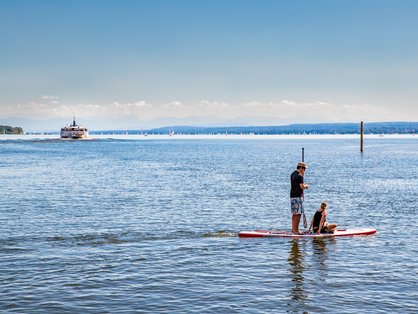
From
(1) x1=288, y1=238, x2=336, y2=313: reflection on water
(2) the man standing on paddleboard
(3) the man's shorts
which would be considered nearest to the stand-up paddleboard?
(1) x1=288, y1=238, x2=336, y2=313: reflection on water

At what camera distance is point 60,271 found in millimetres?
17953

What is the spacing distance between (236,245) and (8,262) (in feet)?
28.4

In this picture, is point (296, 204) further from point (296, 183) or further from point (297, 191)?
point (296, 183)

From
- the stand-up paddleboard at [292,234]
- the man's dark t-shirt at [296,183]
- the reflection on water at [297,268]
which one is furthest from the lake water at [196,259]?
the man's dark t-shirt at [296,183]

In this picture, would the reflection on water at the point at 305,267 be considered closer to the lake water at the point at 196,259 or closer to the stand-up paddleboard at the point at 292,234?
the lake water at the point at 196,259

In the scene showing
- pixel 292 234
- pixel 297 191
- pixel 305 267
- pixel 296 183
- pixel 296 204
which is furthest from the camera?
pixel 292 234

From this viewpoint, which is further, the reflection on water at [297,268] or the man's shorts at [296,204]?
the man's shorts at [296,204]

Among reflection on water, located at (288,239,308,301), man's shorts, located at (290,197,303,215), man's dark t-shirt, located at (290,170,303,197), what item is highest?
man's dark t-shirt, located at (290,170,303,197)

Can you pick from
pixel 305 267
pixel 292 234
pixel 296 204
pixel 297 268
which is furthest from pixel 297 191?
pixel 297 268

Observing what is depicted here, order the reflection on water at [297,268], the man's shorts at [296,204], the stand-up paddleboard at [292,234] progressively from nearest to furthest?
the reflection on water at [297,268] → the man's shorts at [296,204] → the stand-up paddleboard at [292,234]

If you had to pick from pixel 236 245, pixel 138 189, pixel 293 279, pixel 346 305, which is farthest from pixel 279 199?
pixel 346 305

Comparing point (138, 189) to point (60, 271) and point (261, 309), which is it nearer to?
point (60, 271)

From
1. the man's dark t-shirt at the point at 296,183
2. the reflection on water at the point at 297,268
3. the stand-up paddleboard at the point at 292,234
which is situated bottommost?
the reflection on water at the point at 297,268

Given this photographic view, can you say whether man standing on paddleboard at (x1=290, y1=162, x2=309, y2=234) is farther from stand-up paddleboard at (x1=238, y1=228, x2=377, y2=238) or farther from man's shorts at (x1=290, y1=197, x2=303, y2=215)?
stand-up paddleboard at (x1=238, y1=228, x2=377, y2=238)
